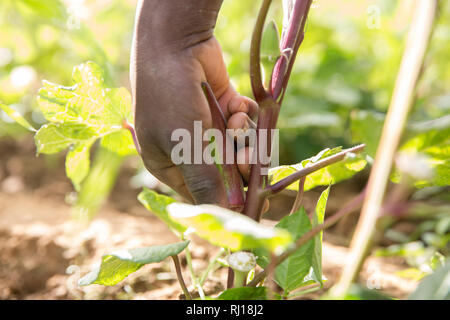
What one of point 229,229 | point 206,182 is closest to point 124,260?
point 206,182

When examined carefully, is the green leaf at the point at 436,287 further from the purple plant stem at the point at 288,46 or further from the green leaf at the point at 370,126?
the purple plant stem at the point at 288,46

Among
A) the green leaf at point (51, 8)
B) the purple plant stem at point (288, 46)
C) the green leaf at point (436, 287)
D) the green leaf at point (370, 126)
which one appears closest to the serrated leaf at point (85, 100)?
the purple plant stem at point (288, 46)

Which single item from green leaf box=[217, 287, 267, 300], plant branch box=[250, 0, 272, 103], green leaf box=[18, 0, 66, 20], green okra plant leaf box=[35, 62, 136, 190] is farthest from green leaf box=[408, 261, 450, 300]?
green leaf box=[18, 0, 66, 20]

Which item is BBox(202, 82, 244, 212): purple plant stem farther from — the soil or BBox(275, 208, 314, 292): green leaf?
the soil

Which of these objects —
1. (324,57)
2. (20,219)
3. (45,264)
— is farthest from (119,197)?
(324,57)

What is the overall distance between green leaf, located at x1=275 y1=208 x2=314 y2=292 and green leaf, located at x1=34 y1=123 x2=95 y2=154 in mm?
348

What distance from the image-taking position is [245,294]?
0.52 metres

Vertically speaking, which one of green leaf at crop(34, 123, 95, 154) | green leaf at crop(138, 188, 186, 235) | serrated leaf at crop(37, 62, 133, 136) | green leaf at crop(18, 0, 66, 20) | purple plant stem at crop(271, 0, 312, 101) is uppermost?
green leaf at crop(18, 0, 66, 20)

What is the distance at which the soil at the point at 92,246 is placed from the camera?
97 cm

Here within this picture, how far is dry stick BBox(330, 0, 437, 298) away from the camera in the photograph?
0.37m

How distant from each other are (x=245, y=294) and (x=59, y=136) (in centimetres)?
39

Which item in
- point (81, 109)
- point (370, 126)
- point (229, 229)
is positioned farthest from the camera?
point (81, 109)

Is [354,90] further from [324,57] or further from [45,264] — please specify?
[45,264]

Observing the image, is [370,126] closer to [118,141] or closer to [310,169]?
[310,169]
